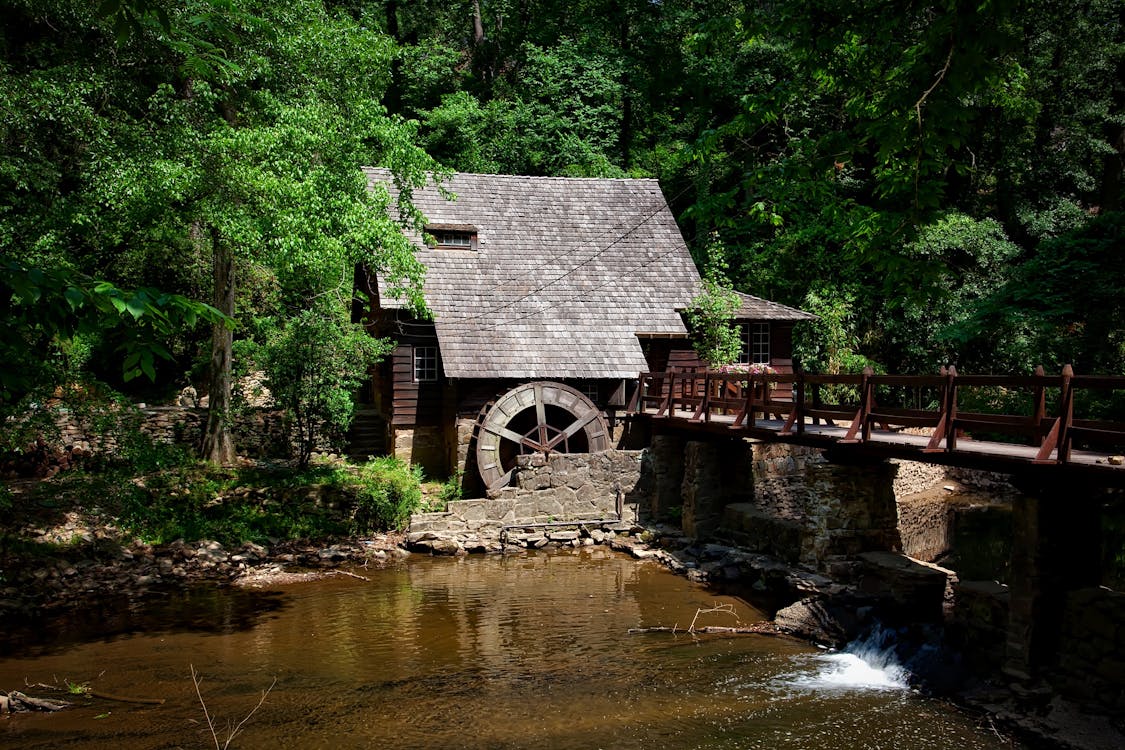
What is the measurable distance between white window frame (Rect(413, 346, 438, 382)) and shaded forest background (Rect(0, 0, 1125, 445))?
2043mm

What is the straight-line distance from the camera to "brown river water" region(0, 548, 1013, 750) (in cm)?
799

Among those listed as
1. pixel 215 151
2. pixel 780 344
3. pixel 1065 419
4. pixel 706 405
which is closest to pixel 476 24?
pixel 780 344

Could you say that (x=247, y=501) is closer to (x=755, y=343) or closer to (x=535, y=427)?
(x=535, y=427)

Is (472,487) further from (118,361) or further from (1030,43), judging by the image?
(1030,43)

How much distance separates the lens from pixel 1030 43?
23.4 meters

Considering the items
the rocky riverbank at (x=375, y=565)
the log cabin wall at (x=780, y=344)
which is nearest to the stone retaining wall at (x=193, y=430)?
the rocky riverbank at (x=375, y=565)

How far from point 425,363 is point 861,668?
41.6ft

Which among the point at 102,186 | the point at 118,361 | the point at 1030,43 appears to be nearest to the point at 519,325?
the point at 102,186

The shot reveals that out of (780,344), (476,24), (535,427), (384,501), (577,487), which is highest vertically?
(476,24)

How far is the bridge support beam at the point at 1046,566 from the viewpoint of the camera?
8.52 metres

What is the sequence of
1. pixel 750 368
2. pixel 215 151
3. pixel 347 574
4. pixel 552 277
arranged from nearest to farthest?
pixel 215 151 → pixel 347 574 → pixel 750 368 → pixel 552 277

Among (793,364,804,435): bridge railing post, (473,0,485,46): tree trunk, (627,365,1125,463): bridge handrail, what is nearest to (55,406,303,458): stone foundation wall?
(627,365,1125,463): bridge handrail

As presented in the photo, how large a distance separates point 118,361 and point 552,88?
17.5 meters

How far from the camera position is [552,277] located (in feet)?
67.3
